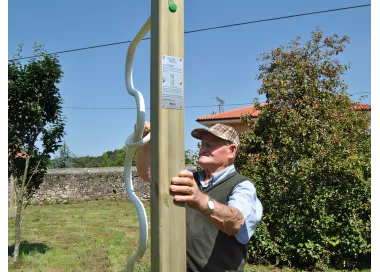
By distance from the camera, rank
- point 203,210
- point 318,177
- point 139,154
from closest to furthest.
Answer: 1. point 203,210
2. point 139,154
3. point 318,177

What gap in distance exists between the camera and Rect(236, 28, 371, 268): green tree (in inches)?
211

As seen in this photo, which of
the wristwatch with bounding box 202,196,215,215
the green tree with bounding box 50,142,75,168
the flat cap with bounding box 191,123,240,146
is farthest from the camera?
the green tree with bounding box 50,142,75,168

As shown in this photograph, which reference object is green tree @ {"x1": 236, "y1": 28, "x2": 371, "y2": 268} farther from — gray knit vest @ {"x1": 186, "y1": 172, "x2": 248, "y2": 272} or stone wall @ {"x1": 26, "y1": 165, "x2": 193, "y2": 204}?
stone wall @ {"x1": 26, "y1": 165, "x2": 193, "y2": 204}

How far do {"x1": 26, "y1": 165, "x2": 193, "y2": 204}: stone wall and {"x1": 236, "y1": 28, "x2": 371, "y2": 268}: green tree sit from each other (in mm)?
10494

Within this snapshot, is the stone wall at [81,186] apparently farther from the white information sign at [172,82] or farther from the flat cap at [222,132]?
the white information sign at [172,82]

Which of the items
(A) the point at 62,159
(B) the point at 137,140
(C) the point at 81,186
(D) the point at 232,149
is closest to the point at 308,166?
(D) the point at 232,149

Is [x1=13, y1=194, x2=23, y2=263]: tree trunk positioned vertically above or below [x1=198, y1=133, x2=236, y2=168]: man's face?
below

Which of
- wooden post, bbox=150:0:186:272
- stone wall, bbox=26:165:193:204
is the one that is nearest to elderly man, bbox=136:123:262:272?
wooden post, bbox=150:0:186:272

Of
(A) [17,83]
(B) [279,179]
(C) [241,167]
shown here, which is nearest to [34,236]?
(A) [17,83]

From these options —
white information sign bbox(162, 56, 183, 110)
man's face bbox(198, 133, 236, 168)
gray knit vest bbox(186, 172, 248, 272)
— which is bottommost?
gray knit vest bbox(186, 172, 248, 272)

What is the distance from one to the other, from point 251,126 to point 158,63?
205 inches

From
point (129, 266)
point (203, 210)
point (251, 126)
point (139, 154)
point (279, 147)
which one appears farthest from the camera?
point (251, 126)
